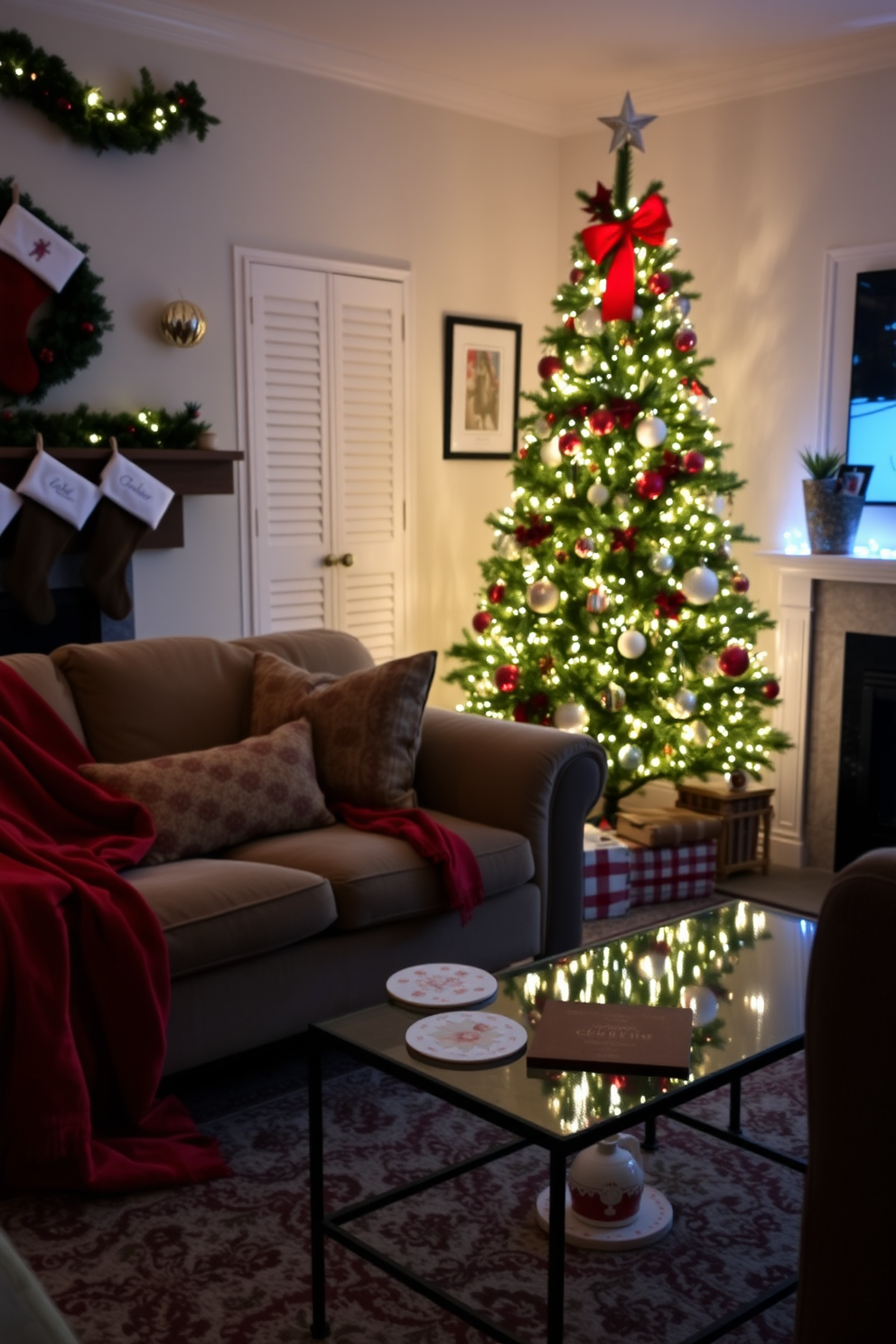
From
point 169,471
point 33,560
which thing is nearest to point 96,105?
point 169,471

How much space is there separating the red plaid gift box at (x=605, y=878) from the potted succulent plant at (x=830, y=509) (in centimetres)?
132

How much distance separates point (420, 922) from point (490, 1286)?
1006 mm

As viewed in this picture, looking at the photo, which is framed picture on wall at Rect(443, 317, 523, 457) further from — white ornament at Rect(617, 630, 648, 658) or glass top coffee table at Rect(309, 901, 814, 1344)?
glass top coffee table at Rect(309, 901, 814, 1344)

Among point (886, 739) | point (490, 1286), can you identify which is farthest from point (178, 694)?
point (886, 739)

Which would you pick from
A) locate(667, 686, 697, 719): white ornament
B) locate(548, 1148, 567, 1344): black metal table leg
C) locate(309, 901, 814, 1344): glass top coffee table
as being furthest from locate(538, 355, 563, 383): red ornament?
locate(548, 1148, 567, 1344): black metal table leg

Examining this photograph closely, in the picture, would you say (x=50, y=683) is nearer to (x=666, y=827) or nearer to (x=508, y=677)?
(x=508, y=677)

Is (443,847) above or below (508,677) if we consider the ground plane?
below

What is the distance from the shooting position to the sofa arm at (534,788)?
10.9 feet

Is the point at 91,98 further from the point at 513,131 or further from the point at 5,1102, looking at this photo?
the point at 5,1102

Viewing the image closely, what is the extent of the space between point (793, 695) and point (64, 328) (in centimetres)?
282

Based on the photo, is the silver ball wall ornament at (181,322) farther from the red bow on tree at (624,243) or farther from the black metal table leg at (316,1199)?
the black metal table leg at (316,1199)

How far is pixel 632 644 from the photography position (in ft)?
14.2

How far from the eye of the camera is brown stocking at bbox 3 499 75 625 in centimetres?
411

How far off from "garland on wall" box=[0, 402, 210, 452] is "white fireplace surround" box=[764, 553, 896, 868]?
2.11 meters
